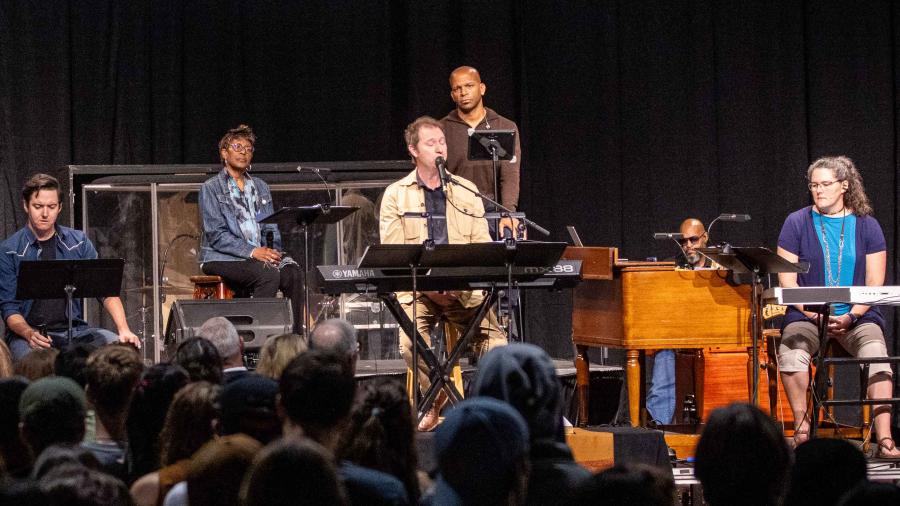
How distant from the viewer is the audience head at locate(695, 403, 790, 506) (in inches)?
109

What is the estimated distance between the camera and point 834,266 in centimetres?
690

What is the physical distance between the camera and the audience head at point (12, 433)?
3.45 metres

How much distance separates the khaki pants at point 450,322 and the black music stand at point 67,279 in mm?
1578

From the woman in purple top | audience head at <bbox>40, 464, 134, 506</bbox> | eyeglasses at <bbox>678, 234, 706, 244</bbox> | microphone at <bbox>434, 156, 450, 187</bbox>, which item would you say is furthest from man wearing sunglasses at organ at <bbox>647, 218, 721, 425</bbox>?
audience head at <bbox>40, 464, 134, 506</bbox>

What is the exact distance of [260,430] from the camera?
345 cm

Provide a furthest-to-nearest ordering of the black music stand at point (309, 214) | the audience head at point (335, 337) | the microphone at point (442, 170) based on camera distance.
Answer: the black music stand at point (309, 214), the microphone at point (442, 170), the audience head at point (335, 337)

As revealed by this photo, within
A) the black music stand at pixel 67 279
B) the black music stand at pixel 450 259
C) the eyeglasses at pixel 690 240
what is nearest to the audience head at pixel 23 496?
the black music stand at pixel 450 259

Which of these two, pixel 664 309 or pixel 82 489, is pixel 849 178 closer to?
pixel 664 309

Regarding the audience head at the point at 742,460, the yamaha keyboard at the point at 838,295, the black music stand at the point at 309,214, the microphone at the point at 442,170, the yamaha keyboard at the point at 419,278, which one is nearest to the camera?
the audience head at the point at 742,460

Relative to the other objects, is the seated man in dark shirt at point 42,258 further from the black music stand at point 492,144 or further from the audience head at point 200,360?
the audience head at point 200,360

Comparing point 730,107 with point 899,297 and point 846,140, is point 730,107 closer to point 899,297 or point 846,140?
point 846,140

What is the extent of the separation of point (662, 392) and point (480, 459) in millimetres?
5644

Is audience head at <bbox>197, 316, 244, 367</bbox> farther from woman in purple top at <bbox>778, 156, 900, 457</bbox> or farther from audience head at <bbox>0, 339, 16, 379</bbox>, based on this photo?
woman in purple top at <bbox>778, 156, 900, 457</bbox>

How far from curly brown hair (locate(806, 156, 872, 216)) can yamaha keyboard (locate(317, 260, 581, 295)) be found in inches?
68.9
